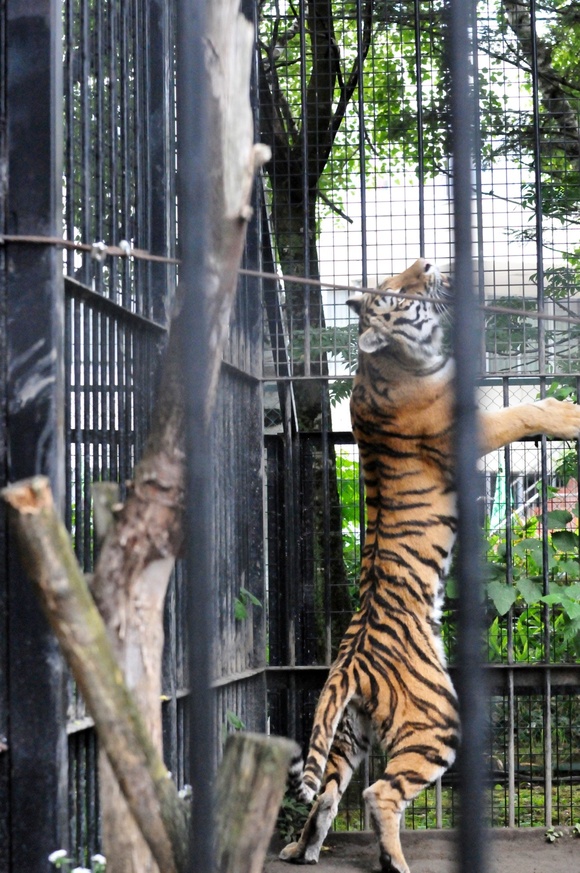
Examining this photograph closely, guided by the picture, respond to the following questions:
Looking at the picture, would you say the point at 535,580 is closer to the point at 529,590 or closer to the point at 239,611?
the point at 529,590

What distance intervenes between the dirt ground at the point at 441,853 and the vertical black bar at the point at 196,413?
3.87m

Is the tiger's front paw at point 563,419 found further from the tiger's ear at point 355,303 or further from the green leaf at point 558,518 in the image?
the tiger's ear at point 355,303

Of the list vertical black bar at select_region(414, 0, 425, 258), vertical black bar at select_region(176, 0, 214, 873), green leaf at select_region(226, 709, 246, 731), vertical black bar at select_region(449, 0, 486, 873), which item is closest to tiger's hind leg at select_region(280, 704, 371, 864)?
green leaf at select_region(226, 709, 246, 731)

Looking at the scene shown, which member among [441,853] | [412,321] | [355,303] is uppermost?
[355,303]

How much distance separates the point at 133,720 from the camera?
1.73 metres

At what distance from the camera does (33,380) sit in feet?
9.70

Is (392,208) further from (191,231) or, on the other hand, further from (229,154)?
(191,231)

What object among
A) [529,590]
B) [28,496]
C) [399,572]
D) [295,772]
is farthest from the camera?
[529,590]

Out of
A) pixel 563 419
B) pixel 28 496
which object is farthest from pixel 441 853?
pixel 28 496

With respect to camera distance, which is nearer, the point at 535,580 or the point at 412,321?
the point at 412,321

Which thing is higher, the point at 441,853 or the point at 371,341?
the point at 371,341

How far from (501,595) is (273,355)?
1738 millimetres

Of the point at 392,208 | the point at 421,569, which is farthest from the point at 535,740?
the point at 392,208

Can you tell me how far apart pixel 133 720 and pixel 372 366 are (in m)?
3.92
